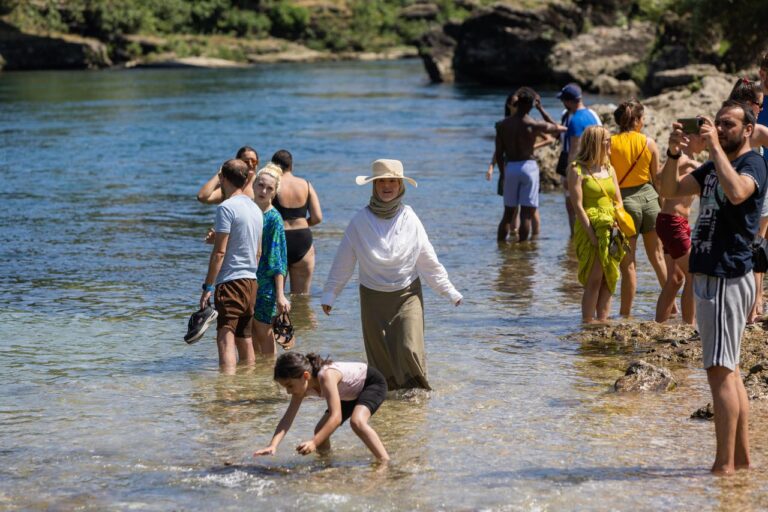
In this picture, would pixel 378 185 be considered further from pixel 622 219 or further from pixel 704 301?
pixel 622 219

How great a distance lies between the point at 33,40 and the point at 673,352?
72.3 metres

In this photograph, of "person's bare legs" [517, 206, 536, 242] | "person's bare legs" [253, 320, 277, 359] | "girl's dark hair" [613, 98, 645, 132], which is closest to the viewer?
"person's bare legs" [253, 320, 277, 359]

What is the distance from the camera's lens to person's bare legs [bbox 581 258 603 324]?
1004 centimetres

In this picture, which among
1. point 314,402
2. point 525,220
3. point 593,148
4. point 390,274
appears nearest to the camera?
point 390,274

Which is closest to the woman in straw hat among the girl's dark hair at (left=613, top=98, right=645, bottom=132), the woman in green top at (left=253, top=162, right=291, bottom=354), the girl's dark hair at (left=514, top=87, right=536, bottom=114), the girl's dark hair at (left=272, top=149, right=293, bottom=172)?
the woman in green top at (left=253, top=162, right=291, bottom=354)

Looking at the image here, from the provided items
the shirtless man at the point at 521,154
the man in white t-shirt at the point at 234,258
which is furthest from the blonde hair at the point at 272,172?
the shirtless man at the point at 521,154

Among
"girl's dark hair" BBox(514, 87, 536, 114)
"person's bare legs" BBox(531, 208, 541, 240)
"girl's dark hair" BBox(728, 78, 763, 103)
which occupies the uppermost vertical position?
"girl's dark hair" BBox(728, 78, 763, 103)

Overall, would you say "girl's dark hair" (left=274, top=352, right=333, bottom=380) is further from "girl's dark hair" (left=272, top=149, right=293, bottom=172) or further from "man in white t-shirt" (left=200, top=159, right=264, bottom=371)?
"girl's dark hair" (left=272, top=149, right=293, bottom=172)

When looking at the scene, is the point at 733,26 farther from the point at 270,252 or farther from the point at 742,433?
the point at 742,433

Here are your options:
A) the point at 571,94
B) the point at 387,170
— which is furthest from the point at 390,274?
the point at 571,94

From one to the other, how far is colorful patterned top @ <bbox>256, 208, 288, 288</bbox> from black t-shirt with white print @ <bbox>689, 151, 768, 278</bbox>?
373 cm

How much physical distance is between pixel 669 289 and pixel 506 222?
5.25 m

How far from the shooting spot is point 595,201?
983 centimetres

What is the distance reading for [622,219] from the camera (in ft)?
32.4
